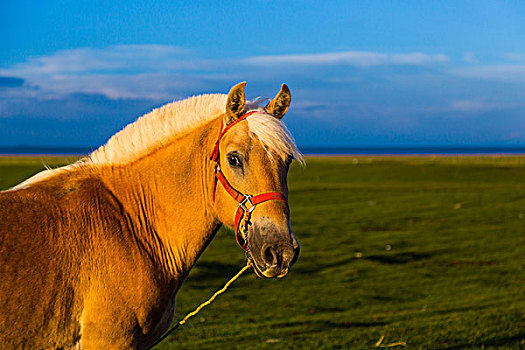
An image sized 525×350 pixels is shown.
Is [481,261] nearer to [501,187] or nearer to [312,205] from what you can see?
[312,205]

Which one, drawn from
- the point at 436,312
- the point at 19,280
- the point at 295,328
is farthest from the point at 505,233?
the point at 19,280

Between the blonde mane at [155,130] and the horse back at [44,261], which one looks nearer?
the horse back at [44,261]

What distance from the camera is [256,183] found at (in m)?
3.61

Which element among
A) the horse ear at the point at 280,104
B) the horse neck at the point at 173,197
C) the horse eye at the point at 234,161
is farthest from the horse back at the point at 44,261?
the horse ear at the point at 280,104

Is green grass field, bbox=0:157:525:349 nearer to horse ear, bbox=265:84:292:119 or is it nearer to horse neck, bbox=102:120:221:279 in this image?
horse neck, bbox=102:120:221:279

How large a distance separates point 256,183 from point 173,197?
778mm

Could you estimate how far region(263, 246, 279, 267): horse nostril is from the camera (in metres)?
3.46

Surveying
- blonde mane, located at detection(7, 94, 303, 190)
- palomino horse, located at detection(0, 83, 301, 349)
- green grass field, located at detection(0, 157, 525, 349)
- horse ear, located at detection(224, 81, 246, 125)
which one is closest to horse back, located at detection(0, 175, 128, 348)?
palomino horse, located at detection(0, 83, 301, 349)

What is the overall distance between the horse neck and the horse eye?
0.23 metres

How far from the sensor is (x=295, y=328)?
9023 millimetres

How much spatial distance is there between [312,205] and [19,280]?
23.1 m

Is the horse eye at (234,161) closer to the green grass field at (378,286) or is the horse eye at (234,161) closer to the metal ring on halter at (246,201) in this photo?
the metal ring on halter at (246,201)

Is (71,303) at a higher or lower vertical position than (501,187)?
higher

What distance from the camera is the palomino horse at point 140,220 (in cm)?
351
